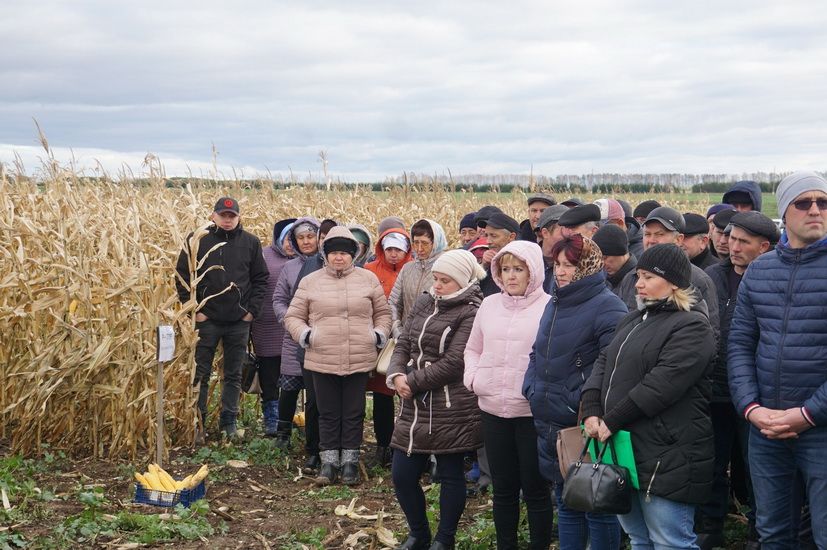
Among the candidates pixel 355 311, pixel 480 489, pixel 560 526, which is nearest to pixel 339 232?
pixel 355 311

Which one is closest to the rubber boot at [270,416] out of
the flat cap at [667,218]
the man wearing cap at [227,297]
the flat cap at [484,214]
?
the man wearing cap at [227,297]

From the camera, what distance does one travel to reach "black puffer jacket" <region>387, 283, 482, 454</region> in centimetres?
557

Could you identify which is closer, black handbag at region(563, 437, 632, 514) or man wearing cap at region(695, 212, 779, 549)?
black handbag at region(563, 437, 632, 514)

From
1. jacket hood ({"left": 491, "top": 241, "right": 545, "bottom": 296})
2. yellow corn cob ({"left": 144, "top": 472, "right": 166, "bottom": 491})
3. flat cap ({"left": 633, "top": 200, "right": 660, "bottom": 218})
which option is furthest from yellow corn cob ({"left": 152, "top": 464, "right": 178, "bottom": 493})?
flat cap ({"left": 633, "top": 200, "right": 660, "bottom": 218})

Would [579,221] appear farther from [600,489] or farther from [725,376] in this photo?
[600,489]

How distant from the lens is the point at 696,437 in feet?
13.5

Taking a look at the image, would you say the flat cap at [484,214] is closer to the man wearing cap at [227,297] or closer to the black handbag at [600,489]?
the man wearing cap at [227,297]

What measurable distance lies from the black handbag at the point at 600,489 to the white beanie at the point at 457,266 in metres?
1.80

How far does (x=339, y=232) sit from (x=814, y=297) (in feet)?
13.3

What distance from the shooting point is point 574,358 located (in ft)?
15.6

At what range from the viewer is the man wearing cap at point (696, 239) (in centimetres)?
604

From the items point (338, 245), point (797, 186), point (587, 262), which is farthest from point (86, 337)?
point (797, 186)

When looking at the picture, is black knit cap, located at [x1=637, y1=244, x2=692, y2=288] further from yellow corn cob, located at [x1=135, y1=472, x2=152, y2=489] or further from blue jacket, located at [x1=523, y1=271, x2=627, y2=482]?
yellow corn cob, located at [x1=135, y1=472, x2=152, y2=489]

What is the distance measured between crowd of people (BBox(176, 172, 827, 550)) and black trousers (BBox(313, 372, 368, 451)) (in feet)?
0.04
